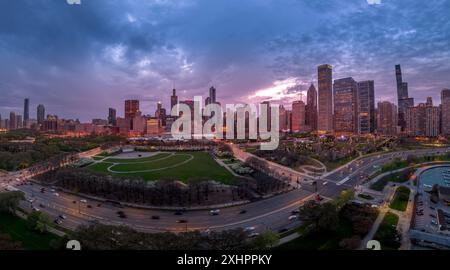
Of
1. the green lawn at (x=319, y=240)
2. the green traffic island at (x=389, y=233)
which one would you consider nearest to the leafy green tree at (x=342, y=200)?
the green lawn at (x=319, y=240)

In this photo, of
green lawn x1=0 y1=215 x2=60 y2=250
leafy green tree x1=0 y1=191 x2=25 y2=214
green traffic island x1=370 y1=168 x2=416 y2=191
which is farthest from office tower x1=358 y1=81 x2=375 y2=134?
leafy green tree x1=0 y1=191 x2=25 y2=214

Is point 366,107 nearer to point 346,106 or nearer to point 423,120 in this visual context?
point 346,106

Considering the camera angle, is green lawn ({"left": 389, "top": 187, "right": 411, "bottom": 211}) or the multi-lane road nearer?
the multi-lane road

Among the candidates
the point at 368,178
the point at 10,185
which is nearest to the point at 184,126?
the point at 10,185

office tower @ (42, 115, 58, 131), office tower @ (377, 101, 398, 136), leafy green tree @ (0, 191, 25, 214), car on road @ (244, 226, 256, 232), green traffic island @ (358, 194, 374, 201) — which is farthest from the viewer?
office tower @ (42, 115, 58, 131)

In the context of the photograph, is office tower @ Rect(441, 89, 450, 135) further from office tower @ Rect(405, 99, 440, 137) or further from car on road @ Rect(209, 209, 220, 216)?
car on road @ Rect(209, 209, 220, 216)

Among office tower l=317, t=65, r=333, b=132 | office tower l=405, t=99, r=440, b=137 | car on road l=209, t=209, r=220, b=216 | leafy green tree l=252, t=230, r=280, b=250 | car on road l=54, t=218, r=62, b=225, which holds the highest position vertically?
office tower l=317, t=65, r=333, b=132

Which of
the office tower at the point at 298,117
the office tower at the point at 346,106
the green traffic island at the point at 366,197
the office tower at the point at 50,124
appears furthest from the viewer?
the office tower at the point at 50,124

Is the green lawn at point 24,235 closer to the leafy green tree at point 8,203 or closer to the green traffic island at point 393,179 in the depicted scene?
the leafy green tree at point 8,203

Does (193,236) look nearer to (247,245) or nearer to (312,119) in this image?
(247,245)
